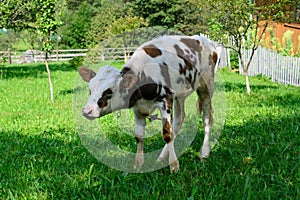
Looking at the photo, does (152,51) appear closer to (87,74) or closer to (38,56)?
(87,74)

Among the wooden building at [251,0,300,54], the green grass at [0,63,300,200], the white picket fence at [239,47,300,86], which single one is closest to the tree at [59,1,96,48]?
the wooden building at [251,0,300,54]

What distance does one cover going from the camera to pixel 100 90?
12.7 ft

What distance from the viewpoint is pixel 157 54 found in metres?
4.23

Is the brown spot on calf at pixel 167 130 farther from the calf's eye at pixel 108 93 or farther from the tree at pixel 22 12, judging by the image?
the tree at pixel 22 12

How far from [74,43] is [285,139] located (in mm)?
39631

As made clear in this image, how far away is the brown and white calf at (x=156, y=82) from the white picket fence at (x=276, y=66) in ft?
46.4

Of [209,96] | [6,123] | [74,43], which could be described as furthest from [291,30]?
[74,43]

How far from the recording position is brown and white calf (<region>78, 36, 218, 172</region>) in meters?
3.93

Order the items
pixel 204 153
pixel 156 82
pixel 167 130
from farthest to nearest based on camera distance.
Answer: pixel 204 153, pixel 167 130, pixel 156 82

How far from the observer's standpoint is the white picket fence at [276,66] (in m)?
A: 18.3

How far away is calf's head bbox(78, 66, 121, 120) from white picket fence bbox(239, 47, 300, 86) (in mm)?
15299

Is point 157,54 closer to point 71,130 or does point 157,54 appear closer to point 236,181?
point 236,181

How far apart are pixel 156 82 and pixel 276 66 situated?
17001mm

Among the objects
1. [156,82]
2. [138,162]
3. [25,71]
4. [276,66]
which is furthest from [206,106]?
[25,71]
